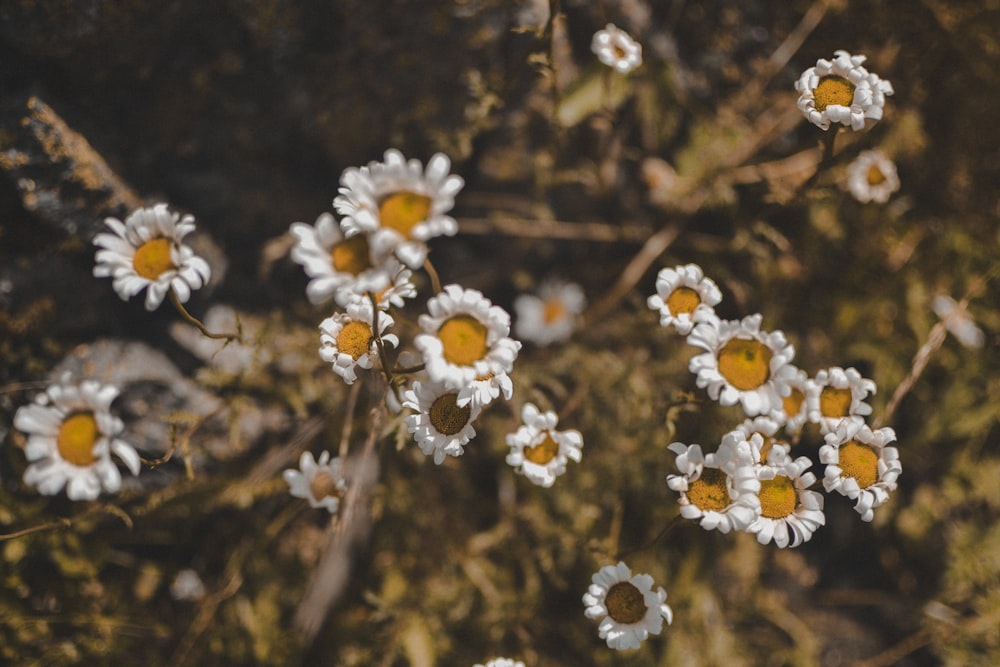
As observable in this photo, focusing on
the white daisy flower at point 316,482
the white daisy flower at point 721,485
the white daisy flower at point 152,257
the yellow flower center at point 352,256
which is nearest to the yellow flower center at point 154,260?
the white daisy flower at point 152,257

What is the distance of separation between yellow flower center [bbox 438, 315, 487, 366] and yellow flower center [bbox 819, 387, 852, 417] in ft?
3.96

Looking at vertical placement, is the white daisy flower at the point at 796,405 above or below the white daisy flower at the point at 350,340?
below

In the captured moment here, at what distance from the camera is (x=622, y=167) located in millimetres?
3273

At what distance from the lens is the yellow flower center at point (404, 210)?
1.49 m

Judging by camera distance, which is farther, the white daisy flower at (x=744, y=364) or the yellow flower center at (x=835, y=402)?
the yellow flower center at (x=835, y=402)

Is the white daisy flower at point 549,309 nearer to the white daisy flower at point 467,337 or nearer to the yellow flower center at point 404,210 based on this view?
the white daisy flower at point 467,337

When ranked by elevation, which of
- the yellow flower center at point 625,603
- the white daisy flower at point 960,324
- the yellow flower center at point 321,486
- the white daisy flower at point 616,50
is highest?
the white daisy flower at point 616,50

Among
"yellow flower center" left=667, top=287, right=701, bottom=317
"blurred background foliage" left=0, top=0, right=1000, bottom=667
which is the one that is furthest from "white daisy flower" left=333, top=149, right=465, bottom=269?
"yellow flower center" left=667, top=287, right=701, bottom=317

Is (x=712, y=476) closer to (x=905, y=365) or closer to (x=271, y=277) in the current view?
(x=905, y=365)

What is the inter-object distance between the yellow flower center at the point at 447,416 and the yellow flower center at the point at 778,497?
92 centimetres

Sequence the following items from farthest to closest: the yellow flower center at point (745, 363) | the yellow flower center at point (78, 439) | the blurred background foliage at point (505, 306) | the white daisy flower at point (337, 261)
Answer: the blurred background foliage at point (505, 306), the yellow flower center at point (745, 363), the yellow flower center at point (78, 439), the white daisy flower at point (337, 261)


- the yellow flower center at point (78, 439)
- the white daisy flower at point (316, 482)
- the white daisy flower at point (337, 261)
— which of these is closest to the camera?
the white daisy flower at point (337, 261)

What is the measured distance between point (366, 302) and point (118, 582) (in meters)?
1.88

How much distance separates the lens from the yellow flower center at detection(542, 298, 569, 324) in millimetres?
3434
